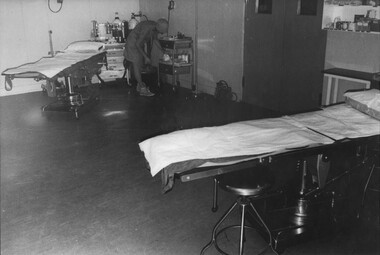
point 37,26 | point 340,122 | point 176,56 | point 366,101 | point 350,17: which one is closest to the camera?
point 340,122

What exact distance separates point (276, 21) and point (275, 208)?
3425 mm

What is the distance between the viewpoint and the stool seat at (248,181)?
2.34 m

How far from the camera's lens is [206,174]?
218 centimetres

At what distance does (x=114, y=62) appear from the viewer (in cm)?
779

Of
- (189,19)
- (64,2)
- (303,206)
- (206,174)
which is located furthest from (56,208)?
(64,2)

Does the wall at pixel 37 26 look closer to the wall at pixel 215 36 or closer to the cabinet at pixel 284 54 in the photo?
the wall at pixel 215 36

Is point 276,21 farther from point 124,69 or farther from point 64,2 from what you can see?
point 64,2

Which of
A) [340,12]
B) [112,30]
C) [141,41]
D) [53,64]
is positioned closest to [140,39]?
[141,41]

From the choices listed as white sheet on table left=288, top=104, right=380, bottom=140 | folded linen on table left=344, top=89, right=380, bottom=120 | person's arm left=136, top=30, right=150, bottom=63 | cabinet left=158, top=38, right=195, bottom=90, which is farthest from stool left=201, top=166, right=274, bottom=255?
person's arm left=136, top=30, right=150, bottom=63

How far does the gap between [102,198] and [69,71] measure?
2696mm

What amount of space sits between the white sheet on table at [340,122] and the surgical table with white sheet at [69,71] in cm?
364

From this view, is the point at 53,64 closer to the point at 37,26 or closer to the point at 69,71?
the point at 69,71

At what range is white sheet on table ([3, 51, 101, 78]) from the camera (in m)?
5.20

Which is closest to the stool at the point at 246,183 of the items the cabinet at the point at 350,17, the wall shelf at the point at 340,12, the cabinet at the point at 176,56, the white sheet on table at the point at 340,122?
the white sheet on table at the point at 340,122
